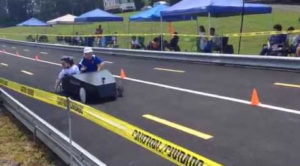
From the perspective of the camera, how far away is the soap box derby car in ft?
38.4

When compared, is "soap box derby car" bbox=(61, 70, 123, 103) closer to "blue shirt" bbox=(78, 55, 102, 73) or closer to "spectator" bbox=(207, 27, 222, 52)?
"blue shirt" bbox=(78, 55, 102, 73)

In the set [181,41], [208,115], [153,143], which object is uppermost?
[153,143]

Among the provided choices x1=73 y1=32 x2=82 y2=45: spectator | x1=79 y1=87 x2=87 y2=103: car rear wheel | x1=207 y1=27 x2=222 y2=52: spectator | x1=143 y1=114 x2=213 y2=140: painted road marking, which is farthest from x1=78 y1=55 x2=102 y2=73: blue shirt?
x1=73 y1=32 x2=82 y2=45: spectator

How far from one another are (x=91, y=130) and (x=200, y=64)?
10.3 metres

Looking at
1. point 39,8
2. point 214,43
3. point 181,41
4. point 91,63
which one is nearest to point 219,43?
point 214,43

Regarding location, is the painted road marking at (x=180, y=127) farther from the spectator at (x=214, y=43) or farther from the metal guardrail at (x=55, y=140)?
the spectator at (x=214, y=43)

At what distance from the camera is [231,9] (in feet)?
70.6

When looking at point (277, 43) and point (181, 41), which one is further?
point (181, 41)

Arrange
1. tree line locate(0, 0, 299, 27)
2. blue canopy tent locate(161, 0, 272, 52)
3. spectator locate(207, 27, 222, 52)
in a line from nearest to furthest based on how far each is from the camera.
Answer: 1. spectator locate(207, 27, 222, 52)
2. blue canopy tent locate(161, 0, 272, 52)
3. tree line locate(0, 0, 299, 27)

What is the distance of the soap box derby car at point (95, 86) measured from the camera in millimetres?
11703

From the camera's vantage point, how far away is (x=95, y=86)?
11617mm

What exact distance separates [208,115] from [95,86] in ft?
11.1

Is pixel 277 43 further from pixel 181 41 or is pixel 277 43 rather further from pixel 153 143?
pixel 181 41

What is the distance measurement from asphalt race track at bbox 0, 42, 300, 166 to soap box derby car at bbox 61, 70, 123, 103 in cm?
30
